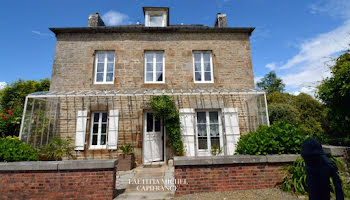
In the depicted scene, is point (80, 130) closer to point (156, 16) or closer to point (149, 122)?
point (149, 122)

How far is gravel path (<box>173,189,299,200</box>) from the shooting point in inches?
127

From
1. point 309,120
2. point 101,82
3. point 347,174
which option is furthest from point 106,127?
point 309,120

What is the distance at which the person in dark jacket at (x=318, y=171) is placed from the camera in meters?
1.99

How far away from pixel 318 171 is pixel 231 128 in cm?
511

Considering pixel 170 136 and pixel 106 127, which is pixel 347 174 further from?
pixel 106 127

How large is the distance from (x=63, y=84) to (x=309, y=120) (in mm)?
18399

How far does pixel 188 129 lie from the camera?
23.0 ft

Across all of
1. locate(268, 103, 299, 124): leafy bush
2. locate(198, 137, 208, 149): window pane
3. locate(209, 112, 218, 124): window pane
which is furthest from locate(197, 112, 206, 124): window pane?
locate(268, 103, 299, 124): leafy bush

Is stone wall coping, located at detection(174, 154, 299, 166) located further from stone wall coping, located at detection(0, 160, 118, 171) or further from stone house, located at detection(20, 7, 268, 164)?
stone house, located at detection(20, 7, 268, 164)

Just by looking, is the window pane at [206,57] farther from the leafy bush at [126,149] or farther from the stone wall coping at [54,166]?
the stone wall coping at [54,166]

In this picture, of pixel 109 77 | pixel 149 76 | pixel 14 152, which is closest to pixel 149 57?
pixel 149 76

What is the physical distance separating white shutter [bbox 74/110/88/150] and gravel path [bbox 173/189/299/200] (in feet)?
17.5

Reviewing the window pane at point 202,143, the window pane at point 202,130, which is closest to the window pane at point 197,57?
the window pane at point 202,130

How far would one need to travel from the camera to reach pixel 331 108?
4617mm
